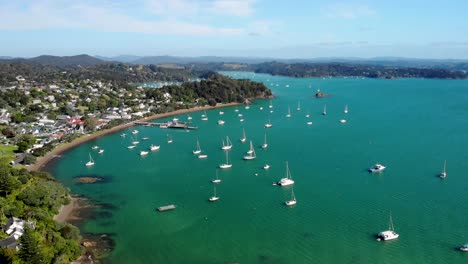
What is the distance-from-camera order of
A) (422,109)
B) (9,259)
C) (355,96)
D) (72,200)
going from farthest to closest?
(355,96) < (422,109) < (72,200) < (9,259)

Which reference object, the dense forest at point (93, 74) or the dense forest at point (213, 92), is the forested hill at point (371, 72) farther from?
the dense forest at point (213, 92)

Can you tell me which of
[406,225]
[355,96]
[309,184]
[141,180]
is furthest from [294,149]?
[355,96]

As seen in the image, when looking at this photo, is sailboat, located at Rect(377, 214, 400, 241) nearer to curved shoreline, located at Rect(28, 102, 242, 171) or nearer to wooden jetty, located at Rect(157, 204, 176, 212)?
wooden jetty, located at Rect(157, 204, 176, 212)

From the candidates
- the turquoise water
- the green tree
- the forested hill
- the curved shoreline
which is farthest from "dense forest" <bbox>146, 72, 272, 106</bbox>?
the forested hill

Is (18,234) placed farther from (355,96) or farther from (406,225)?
(355,96)

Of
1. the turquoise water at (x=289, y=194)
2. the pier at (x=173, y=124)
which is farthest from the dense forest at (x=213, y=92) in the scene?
the turquoise water at (x=289, y=194)

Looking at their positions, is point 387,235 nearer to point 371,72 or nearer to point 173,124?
point 173,124

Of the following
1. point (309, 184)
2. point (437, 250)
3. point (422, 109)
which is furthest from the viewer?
point (422, 109)

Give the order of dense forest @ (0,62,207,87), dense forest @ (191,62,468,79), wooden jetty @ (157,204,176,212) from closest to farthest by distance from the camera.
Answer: wooden jetty @ (157,204,176,212) < dense forest @ (0,62,207,87) < dense forest @ (191,62,468,79)
